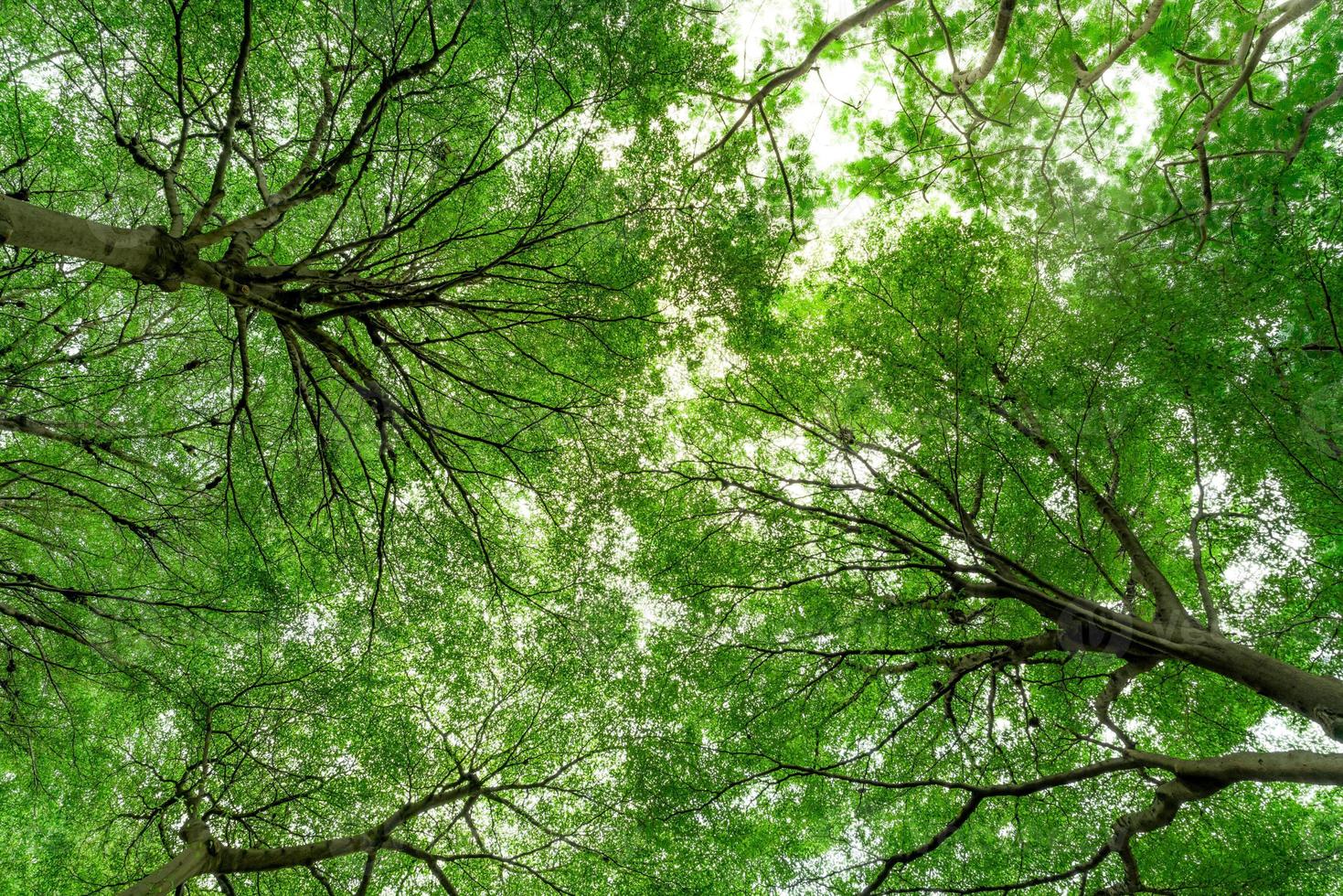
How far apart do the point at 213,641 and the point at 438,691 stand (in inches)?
107

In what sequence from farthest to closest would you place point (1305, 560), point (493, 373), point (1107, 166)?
1. point (1107, 166)
2. point (493, 373)
3. point (1305, 560)

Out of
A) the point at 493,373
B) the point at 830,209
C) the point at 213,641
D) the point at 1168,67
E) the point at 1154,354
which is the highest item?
the point at 1168,67

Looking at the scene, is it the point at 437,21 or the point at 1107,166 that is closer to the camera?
the point at 437,21

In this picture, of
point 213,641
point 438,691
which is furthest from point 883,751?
point 213,641

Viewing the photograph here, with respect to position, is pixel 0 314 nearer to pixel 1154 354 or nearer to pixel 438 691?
pixel 438 691

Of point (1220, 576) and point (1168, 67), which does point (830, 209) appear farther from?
point (1220, 576)

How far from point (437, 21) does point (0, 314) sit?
509 cm

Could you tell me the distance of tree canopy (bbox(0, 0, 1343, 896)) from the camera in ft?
18.4

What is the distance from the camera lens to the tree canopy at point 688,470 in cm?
559

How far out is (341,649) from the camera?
7.15 metres

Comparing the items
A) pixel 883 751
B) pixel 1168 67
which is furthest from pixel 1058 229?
pixel 883 751

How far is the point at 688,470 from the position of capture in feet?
23.9

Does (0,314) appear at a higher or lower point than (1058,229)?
lower

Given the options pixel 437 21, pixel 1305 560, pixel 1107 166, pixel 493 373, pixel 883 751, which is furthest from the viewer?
pixel 1107 166
